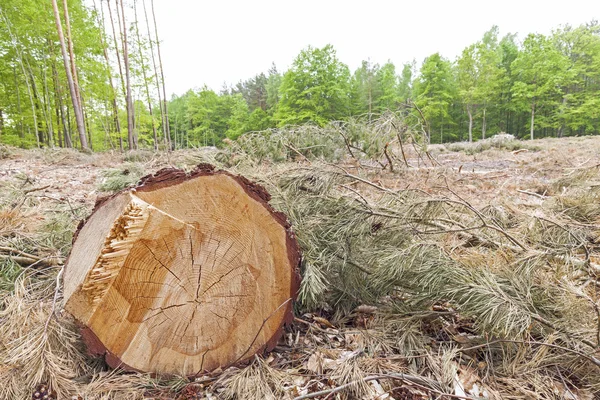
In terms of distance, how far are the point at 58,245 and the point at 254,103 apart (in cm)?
3228

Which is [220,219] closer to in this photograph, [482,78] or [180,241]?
[180,241]

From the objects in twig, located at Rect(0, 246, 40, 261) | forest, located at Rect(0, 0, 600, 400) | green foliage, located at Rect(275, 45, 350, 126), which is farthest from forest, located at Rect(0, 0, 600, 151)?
twig, located at Rect(0, 246, 40, 261)

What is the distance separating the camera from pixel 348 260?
1837 millimetres

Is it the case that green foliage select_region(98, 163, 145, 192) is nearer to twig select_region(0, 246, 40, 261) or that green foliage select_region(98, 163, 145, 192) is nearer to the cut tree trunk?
twig select_region(0, 246, 40, 261)

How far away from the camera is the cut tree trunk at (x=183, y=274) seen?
1.21 m

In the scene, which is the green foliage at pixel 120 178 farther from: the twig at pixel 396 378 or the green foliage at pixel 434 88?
the green foliage at pixel 434 88

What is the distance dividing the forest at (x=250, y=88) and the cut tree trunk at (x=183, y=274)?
248 centimetres

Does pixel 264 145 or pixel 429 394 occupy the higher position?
pixel 264 145

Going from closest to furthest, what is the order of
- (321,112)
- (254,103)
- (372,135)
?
(372,135), (321,112), (254,103)

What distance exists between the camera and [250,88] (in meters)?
35.2

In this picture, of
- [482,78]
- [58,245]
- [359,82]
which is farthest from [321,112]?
[58,245]

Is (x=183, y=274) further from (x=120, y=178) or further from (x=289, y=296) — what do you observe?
(x=120, y=178)

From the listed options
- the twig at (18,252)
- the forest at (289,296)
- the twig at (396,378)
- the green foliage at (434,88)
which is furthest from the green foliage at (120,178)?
the green foliage at (434,88)

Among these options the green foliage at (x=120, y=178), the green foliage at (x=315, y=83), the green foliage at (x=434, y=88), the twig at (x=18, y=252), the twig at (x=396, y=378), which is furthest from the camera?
the green foliage at (x=434, y=88)
